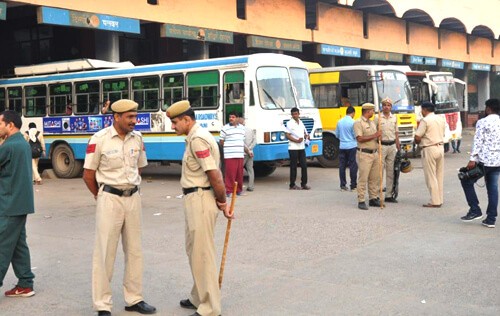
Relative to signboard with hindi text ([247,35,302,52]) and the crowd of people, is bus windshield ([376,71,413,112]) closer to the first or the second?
signboard with hindi text ([247,35,302,52])

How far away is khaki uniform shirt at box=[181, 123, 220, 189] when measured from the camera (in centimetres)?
525

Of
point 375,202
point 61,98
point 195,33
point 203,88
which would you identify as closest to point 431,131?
point 375,202

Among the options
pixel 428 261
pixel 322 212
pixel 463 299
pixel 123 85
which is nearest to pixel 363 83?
pixel 123 85

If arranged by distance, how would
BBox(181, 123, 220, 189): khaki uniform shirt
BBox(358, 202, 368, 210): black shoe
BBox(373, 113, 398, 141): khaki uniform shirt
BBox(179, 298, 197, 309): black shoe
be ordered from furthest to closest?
1. BBox(373, 113, 398, 141): khaki uniform shirt
2. BBox(358, 202, 368, 210): black shoe
3. BBox(179, 298, 197, 309): black shoe
4. BBox(181, 123, 220, 189): khaki uniform shirt

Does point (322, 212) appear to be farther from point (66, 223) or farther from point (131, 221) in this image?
point (131, 221)

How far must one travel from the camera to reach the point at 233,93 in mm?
15414

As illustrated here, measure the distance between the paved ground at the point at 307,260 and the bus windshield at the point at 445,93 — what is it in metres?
11.0

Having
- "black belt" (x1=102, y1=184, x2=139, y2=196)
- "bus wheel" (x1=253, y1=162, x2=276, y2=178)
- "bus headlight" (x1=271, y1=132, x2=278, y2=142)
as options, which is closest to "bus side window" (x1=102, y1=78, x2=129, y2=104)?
"bus wheel" (x1=253, y1=162, x2=276, y2=178)

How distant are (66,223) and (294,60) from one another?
8101 millimetres

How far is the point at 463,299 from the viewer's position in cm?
570

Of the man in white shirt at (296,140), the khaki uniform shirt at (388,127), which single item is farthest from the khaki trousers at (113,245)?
the man in white shirt at (296,140)

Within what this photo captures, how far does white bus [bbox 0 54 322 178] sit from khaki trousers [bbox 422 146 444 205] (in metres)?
4.64

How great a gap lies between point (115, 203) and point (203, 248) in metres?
0.86

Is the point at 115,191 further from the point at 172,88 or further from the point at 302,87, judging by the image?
the point at 302,87
